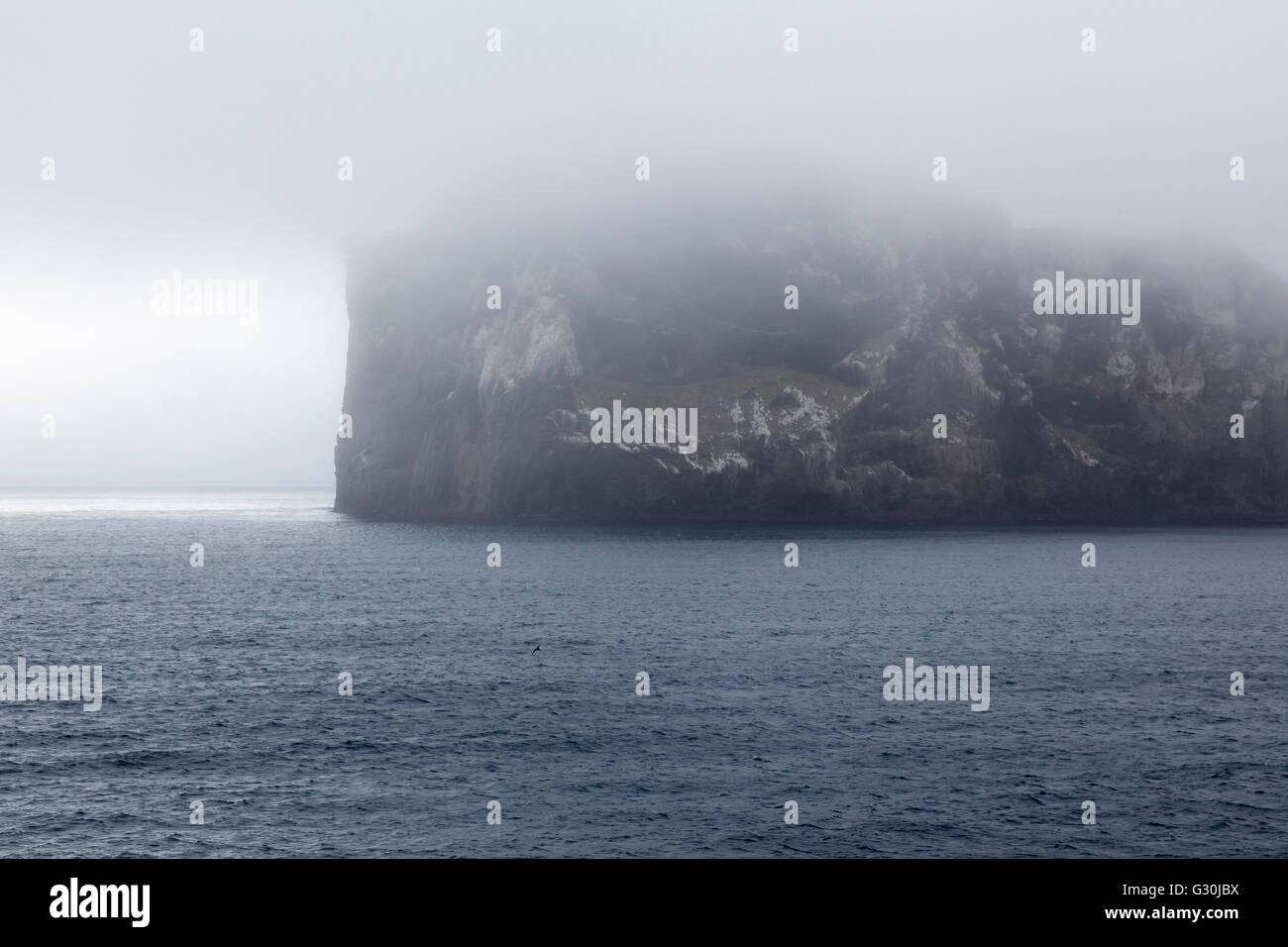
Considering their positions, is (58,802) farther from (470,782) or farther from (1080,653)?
(1080,653)

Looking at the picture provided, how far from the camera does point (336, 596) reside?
107250 mm

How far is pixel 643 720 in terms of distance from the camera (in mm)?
56781

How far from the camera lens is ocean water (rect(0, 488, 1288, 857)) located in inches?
1577

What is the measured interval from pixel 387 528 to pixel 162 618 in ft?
346

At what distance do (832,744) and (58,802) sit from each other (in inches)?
1367

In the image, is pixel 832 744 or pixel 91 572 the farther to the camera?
pixel 91 572

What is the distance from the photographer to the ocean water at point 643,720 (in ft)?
131

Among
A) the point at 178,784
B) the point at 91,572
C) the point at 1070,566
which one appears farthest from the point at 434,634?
the point at 1070,566

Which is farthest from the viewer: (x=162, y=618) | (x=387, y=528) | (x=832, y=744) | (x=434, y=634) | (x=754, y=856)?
(x=387, y=528)
